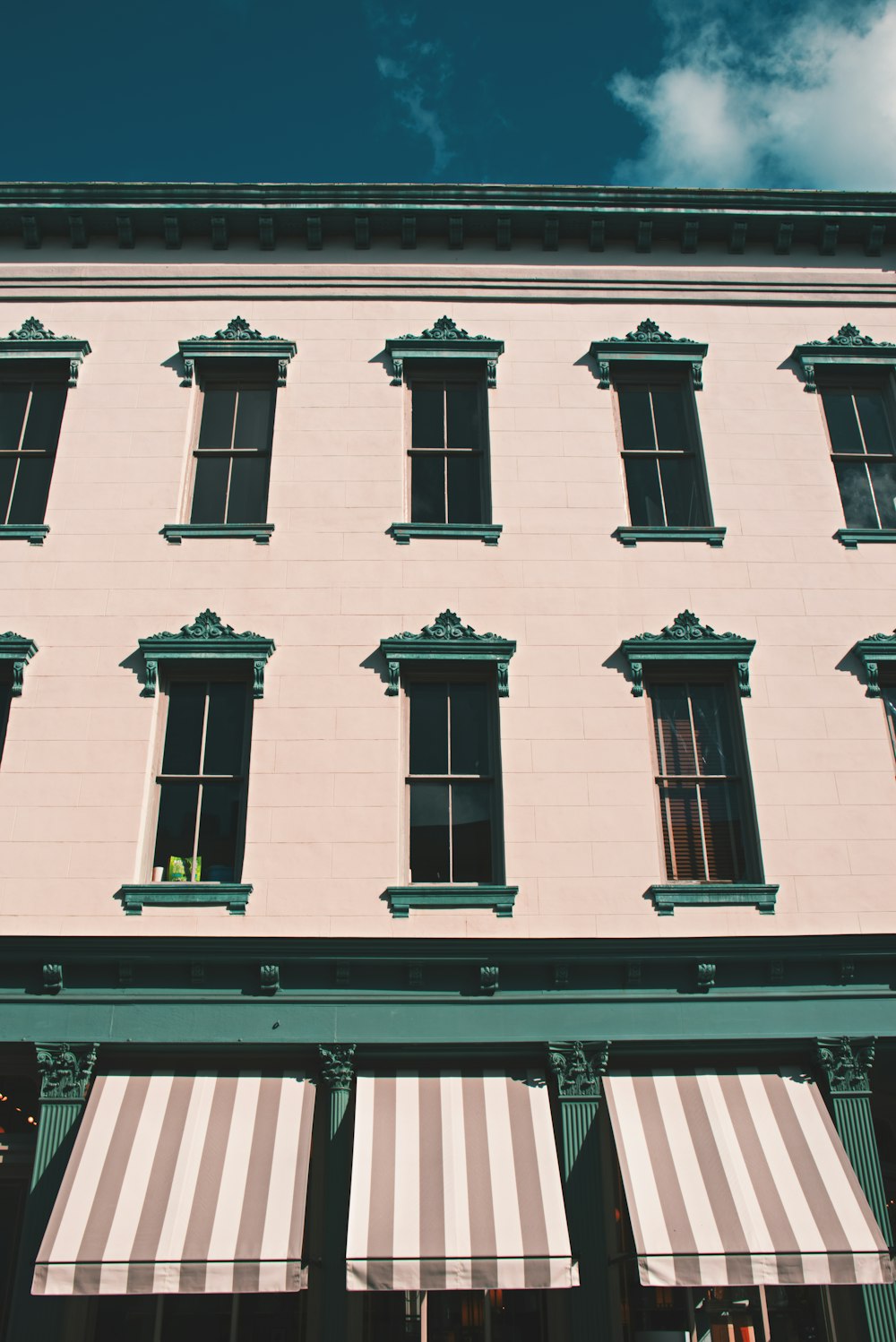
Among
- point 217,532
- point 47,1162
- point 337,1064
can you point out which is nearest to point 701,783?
point 337,1064

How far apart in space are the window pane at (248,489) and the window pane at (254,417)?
0.24m

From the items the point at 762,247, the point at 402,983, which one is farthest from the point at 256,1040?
the point at 762,247

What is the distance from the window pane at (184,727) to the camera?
40.2 ft

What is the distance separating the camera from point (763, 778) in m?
12.2

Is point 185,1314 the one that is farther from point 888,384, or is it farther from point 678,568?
point 888,384

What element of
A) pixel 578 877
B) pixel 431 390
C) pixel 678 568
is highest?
pixel 431 390

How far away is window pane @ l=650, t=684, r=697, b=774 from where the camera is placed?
1236 cm

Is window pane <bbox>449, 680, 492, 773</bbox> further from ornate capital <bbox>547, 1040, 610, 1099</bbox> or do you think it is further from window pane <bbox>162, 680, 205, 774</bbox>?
ornate capital <bbox>547, 1040, 610, 1099</bbox>

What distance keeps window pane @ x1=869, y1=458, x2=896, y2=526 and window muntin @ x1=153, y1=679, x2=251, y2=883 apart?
8.11m

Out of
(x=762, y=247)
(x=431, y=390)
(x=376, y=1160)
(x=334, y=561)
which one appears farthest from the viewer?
(x=762, y=247)

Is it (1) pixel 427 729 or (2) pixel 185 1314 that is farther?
(1) pixel 427 729

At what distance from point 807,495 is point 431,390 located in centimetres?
493

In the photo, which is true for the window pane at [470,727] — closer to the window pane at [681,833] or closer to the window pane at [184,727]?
the window pane at [681,833]

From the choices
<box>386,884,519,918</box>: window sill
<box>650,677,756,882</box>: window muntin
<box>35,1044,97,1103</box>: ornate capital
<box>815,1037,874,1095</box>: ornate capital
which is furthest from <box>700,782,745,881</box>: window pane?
<box>35,1044,97,1103</box>: ornate capital
